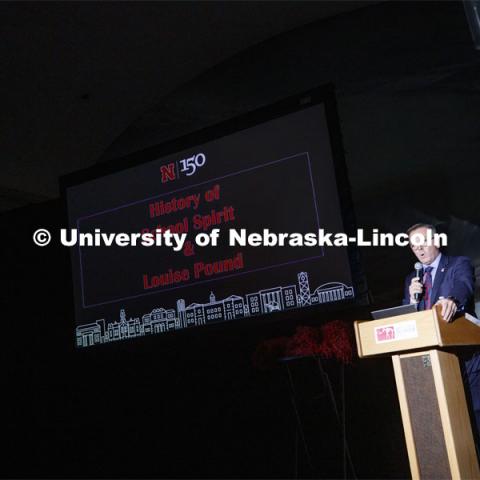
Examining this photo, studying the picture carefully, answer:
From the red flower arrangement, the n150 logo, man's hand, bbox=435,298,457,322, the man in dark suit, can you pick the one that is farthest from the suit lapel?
the n150 logo

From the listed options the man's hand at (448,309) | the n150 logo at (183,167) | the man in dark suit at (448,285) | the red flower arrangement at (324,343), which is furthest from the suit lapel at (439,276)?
the n150 logo at (183,167)

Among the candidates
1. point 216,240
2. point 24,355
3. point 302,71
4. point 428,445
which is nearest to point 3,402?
point 24,355

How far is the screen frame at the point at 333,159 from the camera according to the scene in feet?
9.51

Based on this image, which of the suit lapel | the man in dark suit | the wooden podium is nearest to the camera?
the wooden podium

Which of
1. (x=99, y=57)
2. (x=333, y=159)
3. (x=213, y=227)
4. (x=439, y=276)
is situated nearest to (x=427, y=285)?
(x=439, y=276)

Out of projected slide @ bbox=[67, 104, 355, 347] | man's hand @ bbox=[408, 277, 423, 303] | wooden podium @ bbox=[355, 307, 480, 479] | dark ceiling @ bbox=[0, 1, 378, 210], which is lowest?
wooden podium @ bbox=[355, 307, 480, 479]

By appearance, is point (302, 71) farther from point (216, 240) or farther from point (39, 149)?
point (39, 149)

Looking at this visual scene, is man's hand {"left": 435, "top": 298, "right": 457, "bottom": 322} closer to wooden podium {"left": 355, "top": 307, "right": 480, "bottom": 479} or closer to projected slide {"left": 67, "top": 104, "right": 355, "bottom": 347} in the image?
wooden podium {"left": 355, "top": 307, "right": 480, "bottom": 479}

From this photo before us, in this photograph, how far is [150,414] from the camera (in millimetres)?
4098

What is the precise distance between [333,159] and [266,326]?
119cm

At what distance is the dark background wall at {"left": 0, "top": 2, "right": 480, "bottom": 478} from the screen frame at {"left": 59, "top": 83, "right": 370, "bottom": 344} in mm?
428

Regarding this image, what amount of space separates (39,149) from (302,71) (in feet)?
7.00

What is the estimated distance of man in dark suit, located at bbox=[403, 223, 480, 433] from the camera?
2.60m

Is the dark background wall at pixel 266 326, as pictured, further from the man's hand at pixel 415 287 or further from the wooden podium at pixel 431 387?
the wooden podium at pixel 431 387
